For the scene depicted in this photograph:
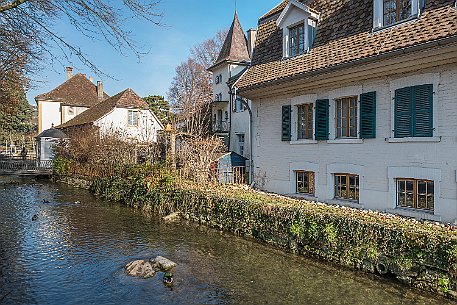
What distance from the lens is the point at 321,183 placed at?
40.8 feet

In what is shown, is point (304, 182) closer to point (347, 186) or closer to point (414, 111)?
point (347, 186)

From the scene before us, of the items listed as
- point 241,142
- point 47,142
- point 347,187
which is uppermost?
point 47,142

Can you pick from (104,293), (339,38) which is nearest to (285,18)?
(339,38)

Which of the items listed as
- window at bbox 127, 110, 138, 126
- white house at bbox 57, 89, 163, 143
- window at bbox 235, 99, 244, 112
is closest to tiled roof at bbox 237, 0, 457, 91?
window at bbox 235, 99, 244, 112

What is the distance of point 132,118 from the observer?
36.5 meters

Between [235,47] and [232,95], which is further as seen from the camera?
[235,47]

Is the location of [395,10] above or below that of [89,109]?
below

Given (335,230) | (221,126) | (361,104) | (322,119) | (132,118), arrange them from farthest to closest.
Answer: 1. (132,118)
2. (221,126)
3. (322,119)
4. (361,104)
5. (335,230)

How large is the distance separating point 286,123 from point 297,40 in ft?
10.2

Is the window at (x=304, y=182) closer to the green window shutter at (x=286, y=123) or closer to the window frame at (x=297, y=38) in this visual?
the green window shutter at (x=286, y=123)

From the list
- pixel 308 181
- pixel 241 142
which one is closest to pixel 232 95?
pixel 241 142

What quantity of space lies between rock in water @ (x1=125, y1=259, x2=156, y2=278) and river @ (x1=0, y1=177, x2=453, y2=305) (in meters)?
0.19

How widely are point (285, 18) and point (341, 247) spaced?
9228 millimetres

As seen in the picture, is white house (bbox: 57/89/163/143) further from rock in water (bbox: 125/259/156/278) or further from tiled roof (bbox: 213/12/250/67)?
rock in water (bbox: 125/259/156/278)
